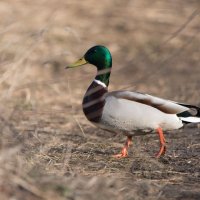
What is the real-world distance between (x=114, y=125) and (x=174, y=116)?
2.02 ft

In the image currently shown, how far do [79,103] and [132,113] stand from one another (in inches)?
125

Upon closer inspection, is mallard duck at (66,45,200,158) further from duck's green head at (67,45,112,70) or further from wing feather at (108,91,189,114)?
→ duck's green head at (67,45,112,70)

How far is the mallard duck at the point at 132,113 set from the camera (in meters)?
6.55

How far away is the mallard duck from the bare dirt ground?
175 millimetres

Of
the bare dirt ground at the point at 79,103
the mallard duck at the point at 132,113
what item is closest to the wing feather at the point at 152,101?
the mallard duck at the point at 132,113

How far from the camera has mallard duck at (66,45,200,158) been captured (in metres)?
6.55

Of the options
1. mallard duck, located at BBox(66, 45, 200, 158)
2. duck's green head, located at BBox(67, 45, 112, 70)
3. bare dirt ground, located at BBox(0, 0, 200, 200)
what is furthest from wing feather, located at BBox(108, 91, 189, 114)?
duck's green head, located at BBox(67, 45, 112, 70)

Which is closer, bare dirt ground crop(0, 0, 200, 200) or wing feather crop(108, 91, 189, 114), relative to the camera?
bare dirt ground crop(0, 0, 200, 200)

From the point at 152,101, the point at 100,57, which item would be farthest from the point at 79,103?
the point at 152,101

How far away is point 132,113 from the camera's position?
6.58m

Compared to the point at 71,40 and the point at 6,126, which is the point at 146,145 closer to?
the point at 6,126

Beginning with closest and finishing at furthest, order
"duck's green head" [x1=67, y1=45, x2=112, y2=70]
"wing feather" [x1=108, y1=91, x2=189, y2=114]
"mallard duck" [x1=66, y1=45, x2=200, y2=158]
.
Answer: "mallard duck" [x1=66, y1=45, x2=200, y2=158], "wing feather" [x1=108, y1=91, x2=189, y2=114], "duck's green head" [x1=67, y1=45, x2=112, y2=70]

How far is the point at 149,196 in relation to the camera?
16.4 feet

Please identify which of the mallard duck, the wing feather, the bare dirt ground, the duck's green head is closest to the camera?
the bare dirt ground
